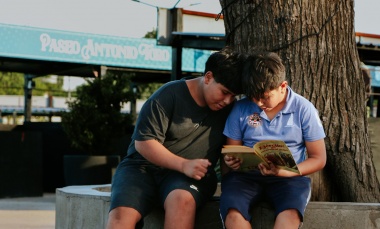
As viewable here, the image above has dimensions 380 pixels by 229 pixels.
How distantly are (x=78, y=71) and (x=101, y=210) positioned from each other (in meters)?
13.4

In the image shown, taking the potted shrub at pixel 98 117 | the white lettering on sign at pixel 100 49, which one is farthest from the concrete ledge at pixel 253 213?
the white lettering on sign at pixel 100 49

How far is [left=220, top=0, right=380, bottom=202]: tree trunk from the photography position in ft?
16.6

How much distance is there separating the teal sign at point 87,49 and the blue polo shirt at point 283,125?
10006mm

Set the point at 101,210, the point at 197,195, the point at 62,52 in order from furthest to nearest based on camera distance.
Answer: the point at 62,52, the point at 101,210, the point at 197,195

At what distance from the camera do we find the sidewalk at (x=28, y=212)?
9.06 m

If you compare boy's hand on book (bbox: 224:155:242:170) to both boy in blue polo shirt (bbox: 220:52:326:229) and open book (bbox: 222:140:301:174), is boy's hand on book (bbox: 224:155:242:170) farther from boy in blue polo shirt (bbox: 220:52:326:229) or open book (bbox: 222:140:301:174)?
open book (bbox: 222:140:301:174)

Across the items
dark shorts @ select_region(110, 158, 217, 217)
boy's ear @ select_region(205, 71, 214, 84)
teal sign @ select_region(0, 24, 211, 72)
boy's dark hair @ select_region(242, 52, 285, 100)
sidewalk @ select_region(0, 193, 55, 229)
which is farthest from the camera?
teal sign @ select_region(0, 24, 211, 72)

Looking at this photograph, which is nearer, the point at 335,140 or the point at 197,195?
the point at 197,195

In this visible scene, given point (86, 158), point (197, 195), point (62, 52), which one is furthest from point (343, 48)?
point (62, 52)

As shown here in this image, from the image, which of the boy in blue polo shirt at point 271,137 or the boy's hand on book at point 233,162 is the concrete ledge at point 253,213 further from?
the boy's hand on book at point 233,162

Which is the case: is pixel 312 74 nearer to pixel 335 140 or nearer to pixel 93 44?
pixel 335 140

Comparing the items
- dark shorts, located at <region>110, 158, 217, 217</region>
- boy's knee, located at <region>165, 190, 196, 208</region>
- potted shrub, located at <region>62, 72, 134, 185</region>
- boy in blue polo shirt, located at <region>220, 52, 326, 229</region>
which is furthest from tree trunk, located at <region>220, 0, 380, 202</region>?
potted shrub, located at <region>62, 72, 134, 185</region>

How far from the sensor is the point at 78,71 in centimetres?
1786

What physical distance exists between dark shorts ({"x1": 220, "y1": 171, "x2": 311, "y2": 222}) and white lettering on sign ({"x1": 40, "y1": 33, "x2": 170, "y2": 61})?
34.6ft
